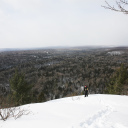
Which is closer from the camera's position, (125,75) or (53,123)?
(53,123)

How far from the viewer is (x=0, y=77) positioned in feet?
264

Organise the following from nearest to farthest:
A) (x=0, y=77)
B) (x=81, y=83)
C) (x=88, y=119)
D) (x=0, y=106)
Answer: (x=88, y=119), (x=0, y=106), (x=81, y=83), (x=0, y=77)

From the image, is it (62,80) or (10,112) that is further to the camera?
(62,80)

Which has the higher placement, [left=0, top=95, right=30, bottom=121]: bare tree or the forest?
[left=0, top=95, right=30, bottom=121]: bare tree

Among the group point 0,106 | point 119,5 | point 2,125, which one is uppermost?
point 119,5

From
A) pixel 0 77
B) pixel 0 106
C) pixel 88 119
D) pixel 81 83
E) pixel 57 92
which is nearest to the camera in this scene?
pixel 88 119

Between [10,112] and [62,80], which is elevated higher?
[10,112]

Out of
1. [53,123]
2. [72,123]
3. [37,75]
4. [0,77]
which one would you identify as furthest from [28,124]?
[0,77]

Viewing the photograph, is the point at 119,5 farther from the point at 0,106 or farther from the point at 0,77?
the point at 0,77

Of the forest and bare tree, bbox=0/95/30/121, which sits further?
the forest

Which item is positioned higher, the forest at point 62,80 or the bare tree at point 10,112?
the bare tree at point 10,112

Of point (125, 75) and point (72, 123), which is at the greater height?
point (72, 123)

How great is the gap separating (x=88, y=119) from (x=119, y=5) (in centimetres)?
382

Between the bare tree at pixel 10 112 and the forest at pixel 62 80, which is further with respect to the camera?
the forest at pixel 62 80
